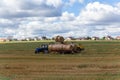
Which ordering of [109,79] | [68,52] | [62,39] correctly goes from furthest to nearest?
[62,39] → [68,52] → [109,79]

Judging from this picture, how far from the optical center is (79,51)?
208 feet

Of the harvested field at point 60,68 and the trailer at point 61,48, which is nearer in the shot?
the harvested field at point 60,68

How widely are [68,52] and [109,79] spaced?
3850 cm

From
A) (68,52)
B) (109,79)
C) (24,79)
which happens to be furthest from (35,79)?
(68,52)

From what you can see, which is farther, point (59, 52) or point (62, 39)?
point (62, 39)

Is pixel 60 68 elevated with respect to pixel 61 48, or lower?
lower

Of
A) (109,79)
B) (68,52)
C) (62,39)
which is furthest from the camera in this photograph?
(62,39)

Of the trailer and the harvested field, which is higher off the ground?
the trailer

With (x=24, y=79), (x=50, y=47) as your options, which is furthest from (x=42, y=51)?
(x=24, y=79)

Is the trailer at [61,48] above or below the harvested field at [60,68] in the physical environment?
above

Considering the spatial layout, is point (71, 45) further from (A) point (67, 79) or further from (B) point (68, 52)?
(A) point (67, 79)

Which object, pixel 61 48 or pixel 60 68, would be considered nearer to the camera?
pixel 60 68

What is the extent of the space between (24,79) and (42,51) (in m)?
39.8

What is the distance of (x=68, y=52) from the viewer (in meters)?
60.2
